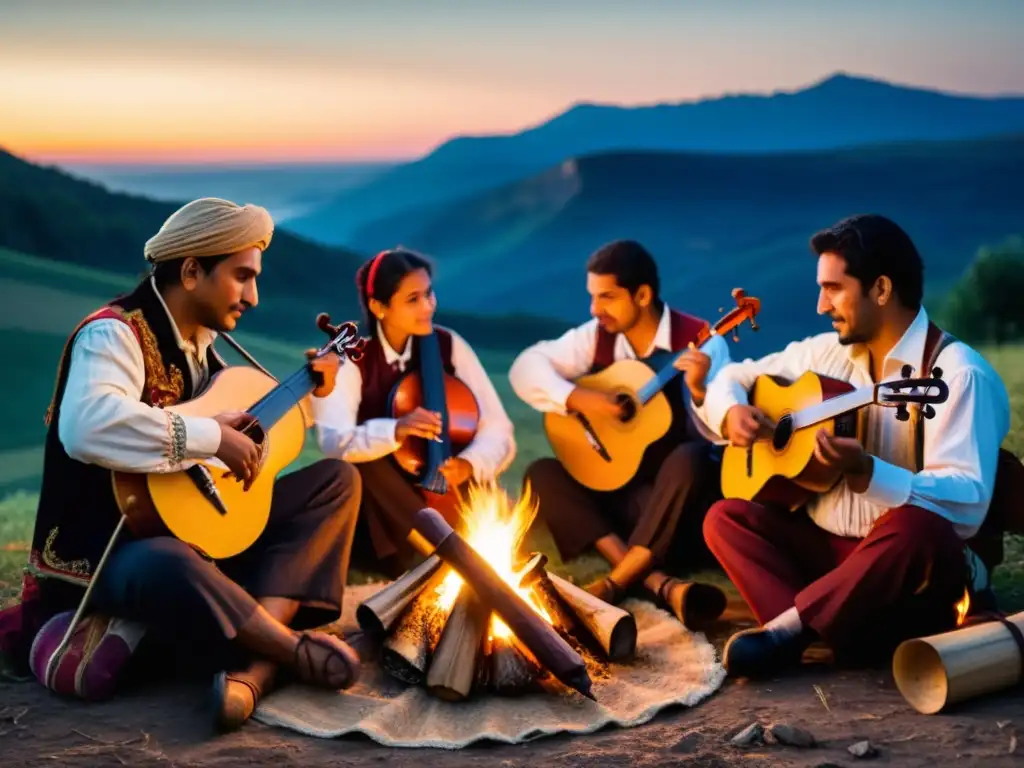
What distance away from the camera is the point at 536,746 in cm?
401

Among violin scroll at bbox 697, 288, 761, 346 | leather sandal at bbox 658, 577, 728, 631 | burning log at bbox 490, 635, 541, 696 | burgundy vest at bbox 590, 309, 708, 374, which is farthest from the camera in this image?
burgundy vest at bbox 590, 309, 708, 374

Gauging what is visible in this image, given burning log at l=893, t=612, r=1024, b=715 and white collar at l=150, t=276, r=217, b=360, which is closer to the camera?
burning log at l=893, t=612, r=1024, b=715

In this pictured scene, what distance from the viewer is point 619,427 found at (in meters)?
5.84

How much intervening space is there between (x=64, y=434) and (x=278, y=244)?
7.95 m

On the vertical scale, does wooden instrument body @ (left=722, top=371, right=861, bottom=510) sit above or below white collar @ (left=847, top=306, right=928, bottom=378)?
below

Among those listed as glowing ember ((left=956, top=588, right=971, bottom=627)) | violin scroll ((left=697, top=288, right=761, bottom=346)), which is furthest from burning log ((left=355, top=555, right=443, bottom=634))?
glowing ember ((left=956, top=588, right=971, bottom=627))

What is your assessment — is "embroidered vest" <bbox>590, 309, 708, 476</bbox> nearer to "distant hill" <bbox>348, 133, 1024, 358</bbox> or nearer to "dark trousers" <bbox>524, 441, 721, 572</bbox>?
"dark trousers" <bbox>524, 441, 721, 572</bbox>

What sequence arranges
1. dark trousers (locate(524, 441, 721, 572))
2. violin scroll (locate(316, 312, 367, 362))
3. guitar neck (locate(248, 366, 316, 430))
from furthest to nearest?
dark trousers (locate(524, 441, 721, 572)), violin scroll (locate(316, 312, 367, 362)), guitar neck (locate(248, 366, 316, 430))

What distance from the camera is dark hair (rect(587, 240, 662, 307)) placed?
19.2 ft

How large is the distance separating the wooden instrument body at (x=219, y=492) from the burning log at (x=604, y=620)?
43.0 inches

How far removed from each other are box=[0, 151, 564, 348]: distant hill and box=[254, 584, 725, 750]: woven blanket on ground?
656cm

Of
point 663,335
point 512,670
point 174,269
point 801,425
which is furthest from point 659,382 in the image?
point 174,269

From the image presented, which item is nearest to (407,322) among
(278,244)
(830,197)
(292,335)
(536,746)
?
(536,746)

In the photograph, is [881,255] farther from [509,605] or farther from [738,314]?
[509,605]
